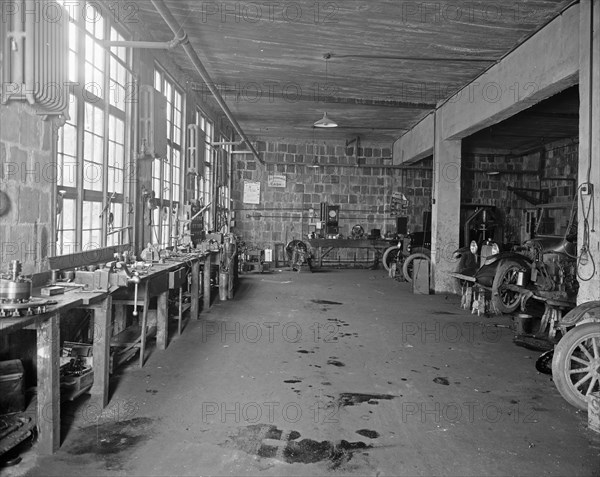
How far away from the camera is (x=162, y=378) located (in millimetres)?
4207

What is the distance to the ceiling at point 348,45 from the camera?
5.64m

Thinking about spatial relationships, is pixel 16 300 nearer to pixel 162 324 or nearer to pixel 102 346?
pixel 102 346

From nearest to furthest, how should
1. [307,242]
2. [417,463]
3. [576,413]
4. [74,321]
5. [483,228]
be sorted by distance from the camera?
1. [417,463]
2. [576,413]
3. [74,321]
4. [483,228]
5. [307,242]

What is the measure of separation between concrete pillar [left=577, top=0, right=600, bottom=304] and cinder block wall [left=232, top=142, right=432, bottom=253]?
9534 millimetres

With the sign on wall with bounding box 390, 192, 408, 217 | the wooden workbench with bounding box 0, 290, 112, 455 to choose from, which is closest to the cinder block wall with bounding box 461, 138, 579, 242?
the sign on wall with bounding box 390, 192, 408, 217

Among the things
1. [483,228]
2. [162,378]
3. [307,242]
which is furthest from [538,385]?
[307,242]

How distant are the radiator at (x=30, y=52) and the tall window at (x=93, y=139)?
61 centimetres

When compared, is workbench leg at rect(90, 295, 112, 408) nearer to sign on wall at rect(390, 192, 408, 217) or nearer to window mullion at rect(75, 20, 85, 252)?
window mullion at rect(75, 20, 85, 252)

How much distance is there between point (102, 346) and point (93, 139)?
7.57 feet

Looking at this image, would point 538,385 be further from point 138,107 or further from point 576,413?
point 138,107

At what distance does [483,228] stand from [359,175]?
3994 millimetres

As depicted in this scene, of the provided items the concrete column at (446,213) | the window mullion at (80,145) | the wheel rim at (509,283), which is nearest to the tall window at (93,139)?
the window mullion at (80,145)

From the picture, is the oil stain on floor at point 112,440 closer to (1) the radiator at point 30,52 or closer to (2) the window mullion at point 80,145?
(2) the window mullion at point 80,145

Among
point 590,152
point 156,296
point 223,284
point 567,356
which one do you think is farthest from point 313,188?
point 567,356
